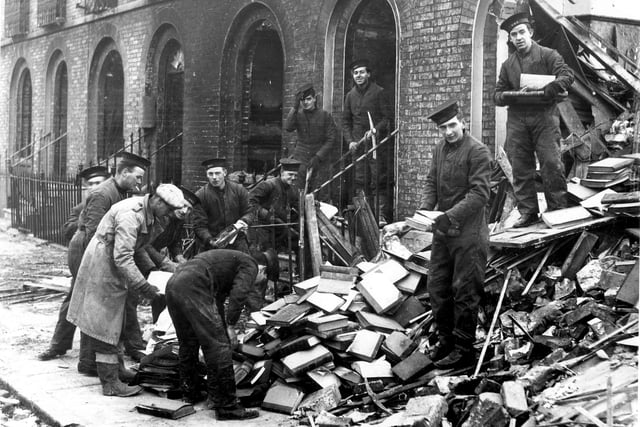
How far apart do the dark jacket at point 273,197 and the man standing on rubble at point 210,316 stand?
3.04 meters

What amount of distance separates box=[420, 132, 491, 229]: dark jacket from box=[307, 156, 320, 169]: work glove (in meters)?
3.60

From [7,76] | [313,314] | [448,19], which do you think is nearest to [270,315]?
[313,314]

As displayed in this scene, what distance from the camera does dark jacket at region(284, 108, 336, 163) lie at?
965cm

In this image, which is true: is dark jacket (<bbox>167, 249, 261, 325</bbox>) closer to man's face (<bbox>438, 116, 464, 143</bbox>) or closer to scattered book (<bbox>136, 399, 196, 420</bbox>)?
scattered book (<bbox>136, 399, 196, 420</bbox>)

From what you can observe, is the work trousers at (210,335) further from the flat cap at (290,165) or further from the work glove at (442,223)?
the flat cap at (290,165)

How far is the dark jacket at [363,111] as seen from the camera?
9422 millimetres

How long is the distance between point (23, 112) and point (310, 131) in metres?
14.5

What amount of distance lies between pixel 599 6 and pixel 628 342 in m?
4.74

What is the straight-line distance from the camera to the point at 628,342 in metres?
4.84

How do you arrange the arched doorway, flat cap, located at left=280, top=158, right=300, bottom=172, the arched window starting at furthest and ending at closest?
the arched window → the arched doorway → flat cap, located at left=280, top=158, right=300, bottom=172

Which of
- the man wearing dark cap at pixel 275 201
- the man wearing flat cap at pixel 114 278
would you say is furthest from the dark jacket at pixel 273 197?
the man wearing flat cap at pixel 114 278

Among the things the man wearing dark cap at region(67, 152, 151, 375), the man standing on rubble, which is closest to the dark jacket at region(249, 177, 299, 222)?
the man wearing dark cap at region(67, 152, 151, 375)

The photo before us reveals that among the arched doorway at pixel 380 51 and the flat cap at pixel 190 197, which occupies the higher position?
the arched doorway at pixel 380 51

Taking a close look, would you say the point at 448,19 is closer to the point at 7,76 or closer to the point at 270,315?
the point at 270,315
